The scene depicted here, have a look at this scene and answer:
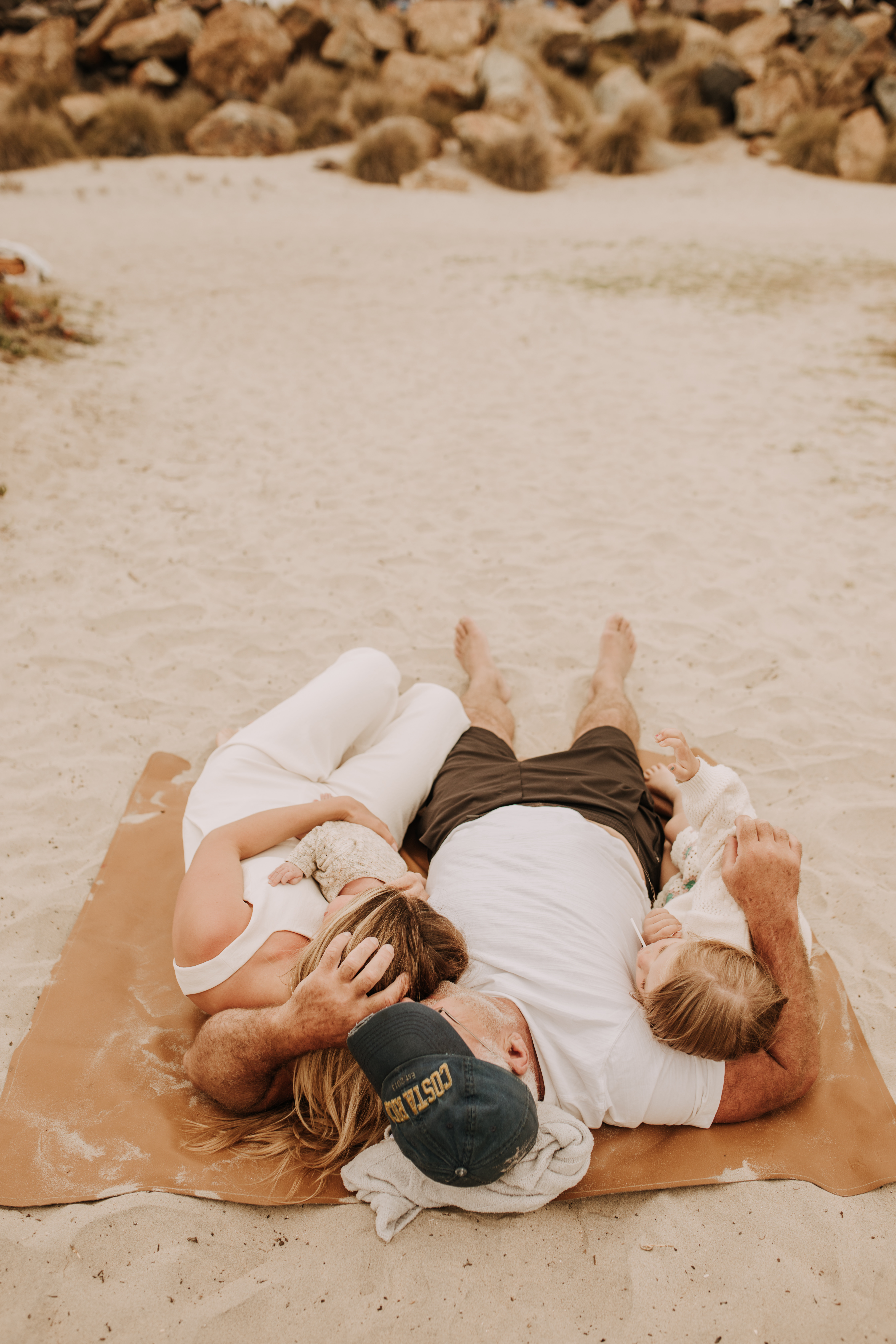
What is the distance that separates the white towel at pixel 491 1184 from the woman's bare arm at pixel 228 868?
0.67 meters

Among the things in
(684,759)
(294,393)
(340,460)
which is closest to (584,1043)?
(684,759)

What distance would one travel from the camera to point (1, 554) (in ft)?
14.6

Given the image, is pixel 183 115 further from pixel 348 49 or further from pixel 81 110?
pixel 348 49

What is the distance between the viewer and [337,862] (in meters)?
2.38

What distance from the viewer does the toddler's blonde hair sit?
1.96 metres

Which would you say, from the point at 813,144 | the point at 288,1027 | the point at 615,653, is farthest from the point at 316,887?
the point at 813,144

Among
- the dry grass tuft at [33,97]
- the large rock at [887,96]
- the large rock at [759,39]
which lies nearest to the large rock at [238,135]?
the dry grass tuft at [33,97]

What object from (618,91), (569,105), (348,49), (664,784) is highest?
(348,49)

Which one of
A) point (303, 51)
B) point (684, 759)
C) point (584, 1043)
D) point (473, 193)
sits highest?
point (303, 51)

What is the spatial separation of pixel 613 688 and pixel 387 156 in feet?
43.0

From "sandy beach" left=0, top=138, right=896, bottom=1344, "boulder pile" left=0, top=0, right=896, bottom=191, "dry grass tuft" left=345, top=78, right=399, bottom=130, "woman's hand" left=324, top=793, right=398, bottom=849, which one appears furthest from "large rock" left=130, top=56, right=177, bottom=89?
"woman's hand" left=324, top=793, right=398, bottom=849

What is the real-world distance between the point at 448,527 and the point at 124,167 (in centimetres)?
1256

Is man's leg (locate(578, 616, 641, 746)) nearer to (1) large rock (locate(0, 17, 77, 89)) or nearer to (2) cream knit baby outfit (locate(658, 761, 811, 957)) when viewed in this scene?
(2) cream knit baby outfit (locate(658, 761, 811, 957))

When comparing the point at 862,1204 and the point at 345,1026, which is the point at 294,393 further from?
the point at 862,1204
